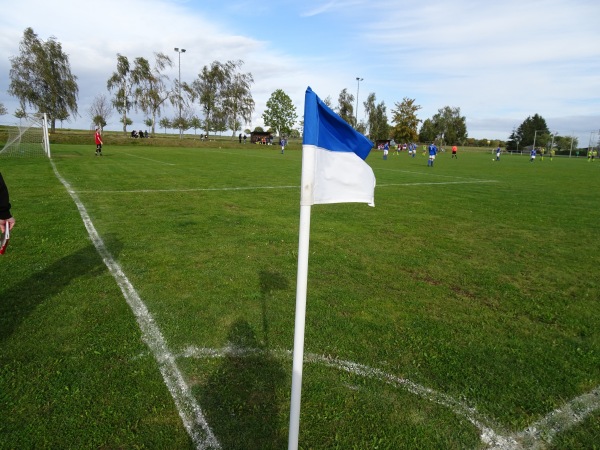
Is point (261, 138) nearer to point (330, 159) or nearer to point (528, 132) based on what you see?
point (330, 159)

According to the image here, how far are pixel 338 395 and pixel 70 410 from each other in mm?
2079

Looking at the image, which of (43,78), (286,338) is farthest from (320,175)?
(43,78)

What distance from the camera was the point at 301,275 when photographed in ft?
7.29

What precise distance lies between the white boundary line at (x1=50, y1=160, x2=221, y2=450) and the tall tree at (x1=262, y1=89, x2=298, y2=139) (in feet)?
270

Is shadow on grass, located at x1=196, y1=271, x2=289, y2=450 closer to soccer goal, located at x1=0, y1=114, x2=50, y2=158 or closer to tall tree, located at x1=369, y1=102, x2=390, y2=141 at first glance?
soccer goal, located at x1=0, y1=114, x2=50, y2=158

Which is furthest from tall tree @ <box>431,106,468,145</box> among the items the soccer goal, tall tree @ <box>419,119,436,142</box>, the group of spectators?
the soccer goal

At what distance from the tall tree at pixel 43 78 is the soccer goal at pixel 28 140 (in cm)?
2760

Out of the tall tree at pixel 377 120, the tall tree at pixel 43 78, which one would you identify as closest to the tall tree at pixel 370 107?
the tall tree at pixel 377 120

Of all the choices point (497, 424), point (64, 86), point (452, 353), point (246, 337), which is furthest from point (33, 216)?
point (64, 86)

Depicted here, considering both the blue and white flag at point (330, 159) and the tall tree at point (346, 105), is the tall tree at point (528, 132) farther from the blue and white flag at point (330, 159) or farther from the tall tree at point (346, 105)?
the blue and white flag at point (330, 159)

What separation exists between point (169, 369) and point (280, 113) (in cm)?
8507

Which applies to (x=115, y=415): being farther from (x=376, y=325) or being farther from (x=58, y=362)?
(x=376, y=325)

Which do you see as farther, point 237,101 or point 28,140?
point 237,101

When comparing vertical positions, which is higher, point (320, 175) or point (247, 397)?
point (320, 175)
